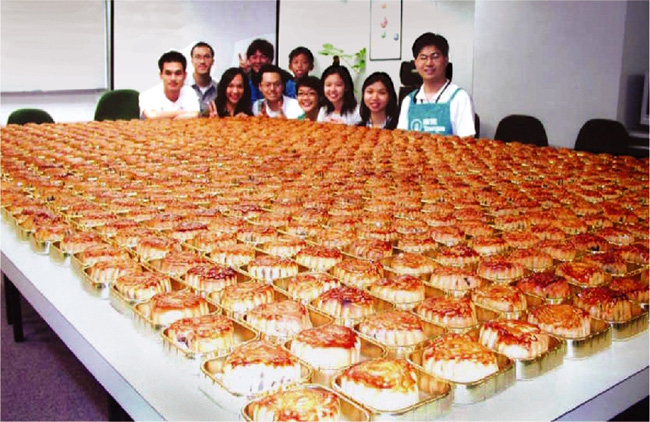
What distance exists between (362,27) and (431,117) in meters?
3.35

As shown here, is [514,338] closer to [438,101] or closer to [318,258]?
[318,258]

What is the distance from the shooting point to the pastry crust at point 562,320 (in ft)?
3.69

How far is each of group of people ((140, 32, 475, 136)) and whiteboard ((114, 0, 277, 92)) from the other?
141 cm

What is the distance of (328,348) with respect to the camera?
1.04 metres

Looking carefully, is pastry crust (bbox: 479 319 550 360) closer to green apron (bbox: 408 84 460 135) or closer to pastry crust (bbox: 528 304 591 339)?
pastry crust (bbox: 528 304 591 339)

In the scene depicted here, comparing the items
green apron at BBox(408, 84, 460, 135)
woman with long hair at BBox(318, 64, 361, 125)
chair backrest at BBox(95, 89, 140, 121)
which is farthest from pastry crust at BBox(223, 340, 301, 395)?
chair backrest at BBox(95, 89, 140, 121)

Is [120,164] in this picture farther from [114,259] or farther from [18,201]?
[114,259]

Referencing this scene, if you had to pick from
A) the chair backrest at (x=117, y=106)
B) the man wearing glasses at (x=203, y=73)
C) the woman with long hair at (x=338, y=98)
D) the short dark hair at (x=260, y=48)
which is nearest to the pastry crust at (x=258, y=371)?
the woman with long hair at (x=338, y=98)

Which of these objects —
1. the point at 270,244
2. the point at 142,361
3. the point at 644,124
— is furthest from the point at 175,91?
the point at 142,361

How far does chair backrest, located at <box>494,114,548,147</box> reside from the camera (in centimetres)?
470

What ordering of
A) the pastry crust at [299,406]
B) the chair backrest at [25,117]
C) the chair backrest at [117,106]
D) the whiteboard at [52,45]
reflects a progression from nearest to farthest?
1. the pastry crust at [299,406]
2. the chair backrest at [25,117]
3. the chair backrest at [117,106]
4. the whiteboard at [52,45]

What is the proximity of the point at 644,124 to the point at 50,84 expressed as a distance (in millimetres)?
5574

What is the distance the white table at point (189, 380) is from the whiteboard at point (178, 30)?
21.7 feet

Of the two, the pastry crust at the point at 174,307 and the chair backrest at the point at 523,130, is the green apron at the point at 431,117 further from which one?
the pastry crust at the point at 174,307
